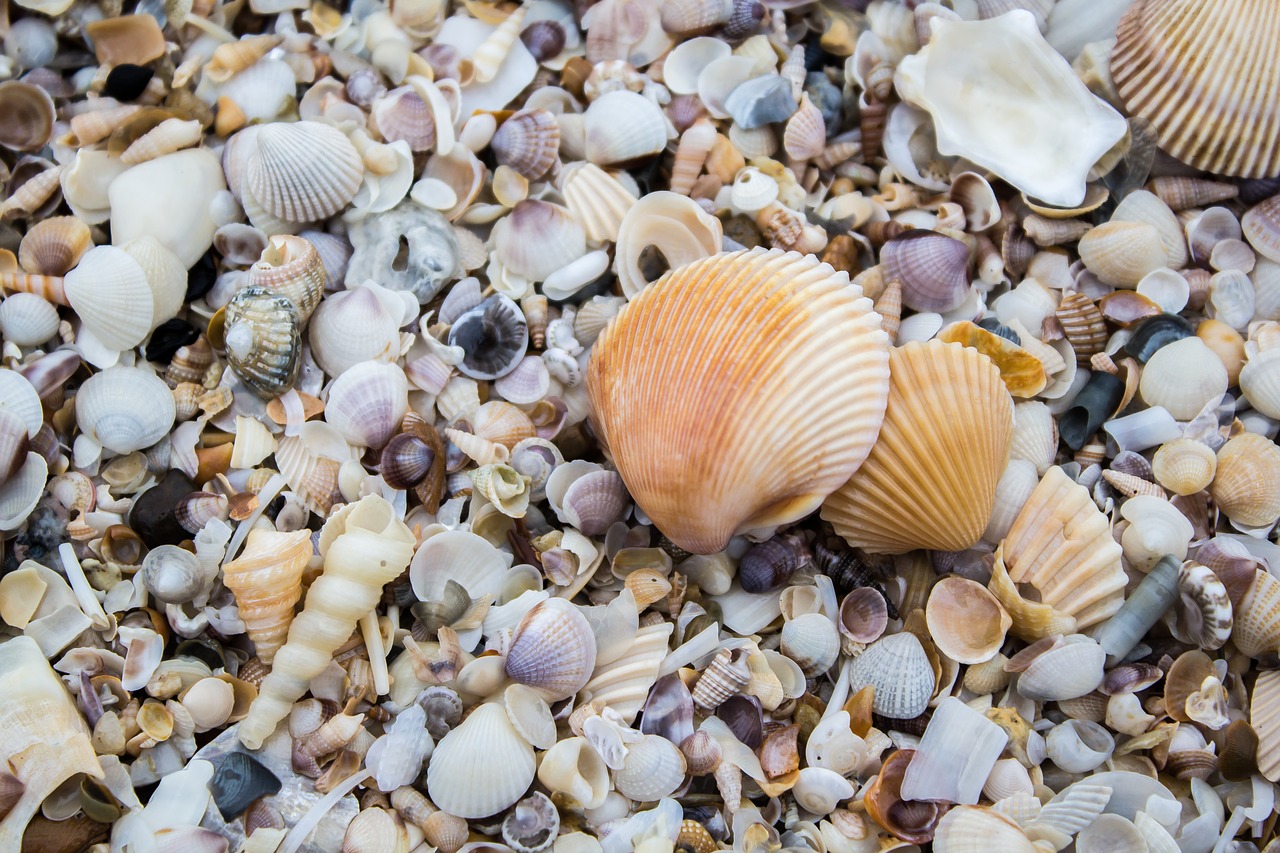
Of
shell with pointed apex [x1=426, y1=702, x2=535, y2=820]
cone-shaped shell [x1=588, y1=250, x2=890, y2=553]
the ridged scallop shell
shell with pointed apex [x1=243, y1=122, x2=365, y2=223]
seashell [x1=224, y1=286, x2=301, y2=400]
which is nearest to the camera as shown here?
shell with pointed apex [x1=426, y1=702, x2=535, y2=820]

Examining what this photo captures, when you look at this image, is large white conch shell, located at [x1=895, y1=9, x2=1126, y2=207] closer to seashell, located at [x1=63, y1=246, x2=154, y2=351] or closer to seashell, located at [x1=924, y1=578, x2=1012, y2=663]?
seashell, located at [x1=924, y1=578, x2=1012, y2=663]

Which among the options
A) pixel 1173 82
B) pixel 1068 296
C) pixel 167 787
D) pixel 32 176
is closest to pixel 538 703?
pixel 167 787

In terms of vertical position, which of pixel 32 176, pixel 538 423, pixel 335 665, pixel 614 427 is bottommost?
pixel 335 665

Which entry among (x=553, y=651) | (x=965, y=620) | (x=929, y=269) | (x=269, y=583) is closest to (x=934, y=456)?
(x=965, y=620)

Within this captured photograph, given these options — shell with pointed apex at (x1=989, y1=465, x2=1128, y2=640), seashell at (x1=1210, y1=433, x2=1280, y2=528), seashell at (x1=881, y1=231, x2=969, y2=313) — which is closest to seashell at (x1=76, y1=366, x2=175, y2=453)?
seashell at (x1=881, y1=231, x2=969, y2=313)

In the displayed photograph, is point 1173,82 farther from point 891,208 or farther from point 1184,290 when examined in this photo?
point 891,208

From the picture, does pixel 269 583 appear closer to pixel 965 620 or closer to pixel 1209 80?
pixel 965 620

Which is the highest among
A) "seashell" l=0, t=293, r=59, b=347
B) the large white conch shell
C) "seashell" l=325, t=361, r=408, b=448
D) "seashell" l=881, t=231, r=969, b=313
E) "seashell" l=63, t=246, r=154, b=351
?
the large white conch shell
